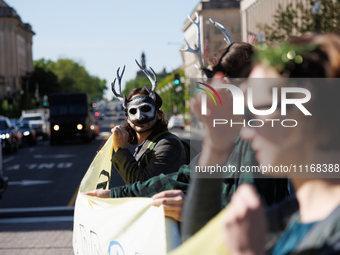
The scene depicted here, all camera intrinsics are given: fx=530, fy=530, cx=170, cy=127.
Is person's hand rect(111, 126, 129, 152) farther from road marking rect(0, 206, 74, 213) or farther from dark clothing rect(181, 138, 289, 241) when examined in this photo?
road marking rect(0, 206, 74, 213)

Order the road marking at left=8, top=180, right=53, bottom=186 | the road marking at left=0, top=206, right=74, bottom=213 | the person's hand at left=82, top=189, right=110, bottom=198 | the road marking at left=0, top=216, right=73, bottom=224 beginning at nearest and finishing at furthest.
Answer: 1. the person's hand at left=82, top=189, right=110, bottom=198
2. the road marking at left=0, top=216, right=73, bottom=224
3. the road marking at left=0, top=206, right=74, bottom=213
4. the road marking at left=8, top=180, right=53, bottom=186

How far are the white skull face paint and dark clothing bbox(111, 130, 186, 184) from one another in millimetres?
270

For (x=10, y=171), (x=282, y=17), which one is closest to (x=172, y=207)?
(x=10, y=171)

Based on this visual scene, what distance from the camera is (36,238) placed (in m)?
7.33

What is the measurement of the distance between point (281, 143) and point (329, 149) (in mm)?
116

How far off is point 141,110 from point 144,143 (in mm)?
236

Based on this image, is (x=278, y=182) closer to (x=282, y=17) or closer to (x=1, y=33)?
(x=282, y=17)

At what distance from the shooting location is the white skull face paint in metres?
3.74

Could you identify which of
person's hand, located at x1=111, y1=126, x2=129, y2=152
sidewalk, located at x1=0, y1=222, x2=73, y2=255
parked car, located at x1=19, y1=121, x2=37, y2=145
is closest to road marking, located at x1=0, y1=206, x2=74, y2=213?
sidewalk, located at x1=0, y1=222, x2=73, y2=255

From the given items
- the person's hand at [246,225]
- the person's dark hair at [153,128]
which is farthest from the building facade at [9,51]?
the person's hand at [246,225]

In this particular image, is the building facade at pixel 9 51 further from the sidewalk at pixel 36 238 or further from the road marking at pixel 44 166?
the sidewalk at pixel 36 238

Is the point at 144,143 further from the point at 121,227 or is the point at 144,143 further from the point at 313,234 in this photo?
the point at 313,234

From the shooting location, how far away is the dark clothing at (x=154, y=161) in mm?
3316

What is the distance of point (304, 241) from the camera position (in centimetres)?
123
